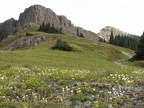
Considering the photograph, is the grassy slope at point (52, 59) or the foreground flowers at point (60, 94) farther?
the grassy slope at point (52, 59)

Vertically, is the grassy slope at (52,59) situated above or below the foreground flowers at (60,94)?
below

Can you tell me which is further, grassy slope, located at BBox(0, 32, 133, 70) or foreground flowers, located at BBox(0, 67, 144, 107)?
grassy slope, located at BBox(0, 32, 133, 70)

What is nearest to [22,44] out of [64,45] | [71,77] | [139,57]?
[64,45]

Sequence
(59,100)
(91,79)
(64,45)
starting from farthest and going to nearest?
(64,45), (91,79), (59,100)

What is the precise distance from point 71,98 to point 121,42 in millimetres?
185239

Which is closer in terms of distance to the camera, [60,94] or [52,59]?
[60,94]

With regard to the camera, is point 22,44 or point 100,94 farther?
point 22,44

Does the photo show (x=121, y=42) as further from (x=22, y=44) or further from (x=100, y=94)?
(x=100, y=94)

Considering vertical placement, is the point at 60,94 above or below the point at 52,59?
above

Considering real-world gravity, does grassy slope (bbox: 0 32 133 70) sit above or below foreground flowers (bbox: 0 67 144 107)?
below

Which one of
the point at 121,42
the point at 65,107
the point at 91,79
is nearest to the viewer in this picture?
the point at 65,107

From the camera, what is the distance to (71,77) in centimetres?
1489

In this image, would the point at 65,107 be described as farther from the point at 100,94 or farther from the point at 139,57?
the point at 139,57

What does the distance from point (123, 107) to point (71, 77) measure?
208 inches
